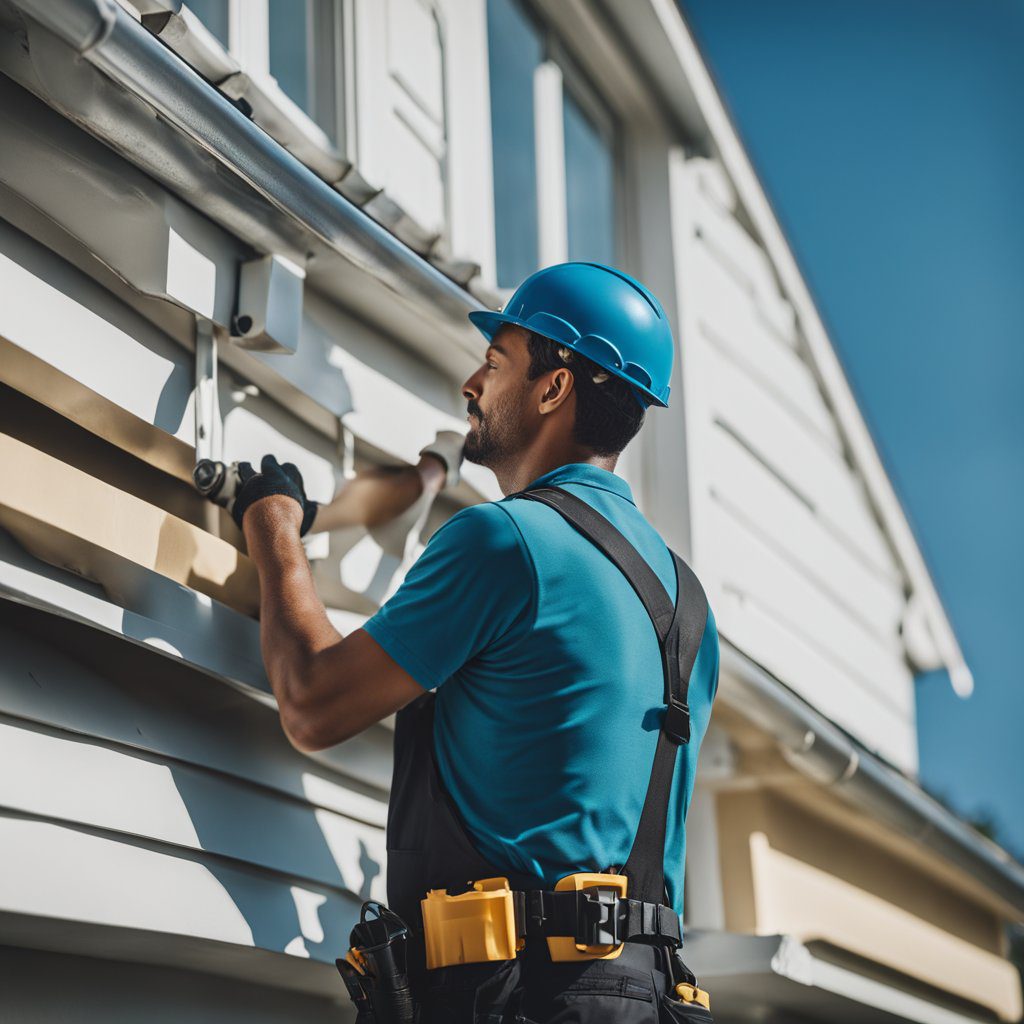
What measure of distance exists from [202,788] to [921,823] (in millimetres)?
3871

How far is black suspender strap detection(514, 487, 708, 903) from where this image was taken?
236 cm

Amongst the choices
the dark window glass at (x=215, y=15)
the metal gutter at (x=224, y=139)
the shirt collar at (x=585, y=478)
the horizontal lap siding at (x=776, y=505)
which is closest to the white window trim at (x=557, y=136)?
the horizontal lap siding at (x=776, y=505)

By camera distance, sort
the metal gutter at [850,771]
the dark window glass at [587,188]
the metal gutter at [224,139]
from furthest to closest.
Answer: the dark window glass at [587,188], the metal gutter at [850,771], the metal gutter at [224,139]

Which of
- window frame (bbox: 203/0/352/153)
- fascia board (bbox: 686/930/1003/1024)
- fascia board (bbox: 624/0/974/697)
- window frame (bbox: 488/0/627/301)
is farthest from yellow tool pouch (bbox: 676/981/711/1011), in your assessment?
fascia board (bbox: 624/0/974/697)

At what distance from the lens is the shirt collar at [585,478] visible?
262cm

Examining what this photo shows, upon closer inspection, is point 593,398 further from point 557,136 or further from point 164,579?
point 557,136

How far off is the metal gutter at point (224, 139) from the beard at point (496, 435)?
394 mm

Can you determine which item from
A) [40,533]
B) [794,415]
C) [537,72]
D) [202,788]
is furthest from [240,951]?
[794,415]

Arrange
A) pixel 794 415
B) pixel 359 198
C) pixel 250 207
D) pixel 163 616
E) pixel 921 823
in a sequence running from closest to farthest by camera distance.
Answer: pixel 163 616 < pixel 250 207 < pixel 359 198 < pixel 921 823 < pixel 794 415

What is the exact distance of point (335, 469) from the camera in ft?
10.5

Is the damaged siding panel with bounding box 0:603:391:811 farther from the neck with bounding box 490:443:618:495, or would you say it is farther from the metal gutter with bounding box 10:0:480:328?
the metal gutter with bounding box 10:0:480:328

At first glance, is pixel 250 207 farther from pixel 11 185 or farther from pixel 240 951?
pixel 240 951

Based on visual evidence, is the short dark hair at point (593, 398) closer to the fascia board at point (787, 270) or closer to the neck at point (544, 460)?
the neck at point (544, 460)

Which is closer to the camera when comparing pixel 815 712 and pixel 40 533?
pixel 40 533
